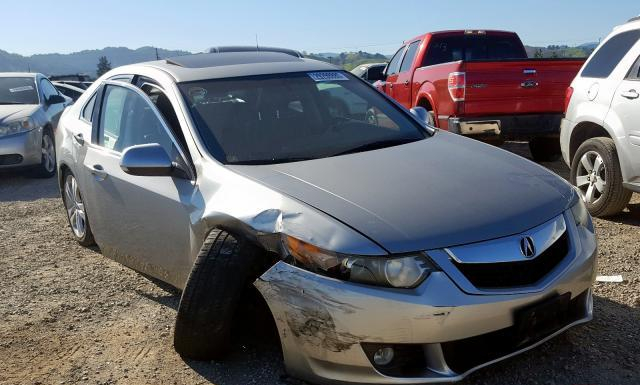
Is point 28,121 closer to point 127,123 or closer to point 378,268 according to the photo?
point 127,123

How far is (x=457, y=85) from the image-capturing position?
293 inches

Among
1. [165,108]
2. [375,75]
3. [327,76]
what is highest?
[327,76]

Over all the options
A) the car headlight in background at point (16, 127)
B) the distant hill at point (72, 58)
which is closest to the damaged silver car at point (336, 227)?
the car headlight in background at point (16, 127)

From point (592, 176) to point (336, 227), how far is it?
3.78 meters

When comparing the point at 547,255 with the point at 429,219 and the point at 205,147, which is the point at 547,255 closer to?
the point at 429,219

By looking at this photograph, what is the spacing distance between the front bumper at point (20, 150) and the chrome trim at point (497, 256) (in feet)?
26.3

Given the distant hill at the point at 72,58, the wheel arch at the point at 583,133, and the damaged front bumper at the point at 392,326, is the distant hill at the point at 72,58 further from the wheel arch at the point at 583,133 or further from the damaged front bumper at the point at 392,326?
the damaged front bumper at the point at 392,326

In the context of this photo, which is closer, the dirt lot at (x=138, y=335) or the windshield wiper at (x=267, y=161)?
the dirt lot at (x=138, y=335)

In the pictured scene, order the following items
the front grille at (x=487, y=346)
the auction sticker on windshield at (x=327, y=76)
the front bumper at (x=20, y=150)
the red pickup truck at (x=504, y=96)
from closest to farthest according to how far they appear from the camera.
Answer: the front grille at (x=487, y=346)
the auction sticker on windshield at (x=327, y=76)
the red pickup truck at (x=504, y=96)
the front bumper at (x=20, y=150)

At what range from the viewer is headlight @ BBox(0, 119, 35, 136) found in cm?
898

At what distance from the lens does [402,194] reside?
290 centimetres

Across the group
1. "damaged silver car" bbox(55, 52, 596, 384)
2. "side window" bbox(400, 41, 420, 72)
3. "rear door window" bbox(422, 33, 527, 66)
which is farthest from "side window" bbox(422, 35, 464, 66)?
"damaged silver car" bbox(55, 52, 596, 384)

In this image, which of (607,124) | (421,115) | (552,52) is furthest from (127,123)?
(552,52)

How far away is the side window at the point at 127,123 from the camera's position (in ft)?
12.6
